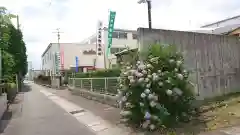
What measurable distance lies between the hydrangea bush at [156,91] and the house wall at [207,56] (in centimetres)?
91

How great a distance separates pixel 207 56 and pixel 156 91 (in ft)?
12.3

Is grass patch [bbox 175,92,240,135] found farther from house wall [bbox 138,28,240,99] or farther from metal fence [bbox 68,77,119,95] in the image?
metal fence [bbox 68,77,119,95]

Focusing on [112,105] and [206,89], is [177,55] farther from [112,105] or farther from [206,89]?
[112,105]

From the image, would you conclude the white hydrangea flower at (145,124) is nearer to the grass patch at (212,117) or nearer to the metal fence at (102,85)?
the grass patch at (212,117)

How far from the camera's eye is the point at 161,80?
742cm

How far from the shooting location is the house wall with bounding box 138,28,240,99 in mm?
9180

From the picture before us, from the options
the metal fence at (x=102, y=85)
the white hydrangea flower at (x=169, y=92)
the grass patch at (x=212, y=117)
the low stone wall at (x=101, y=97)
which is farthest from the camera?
the metal fence at (x=102, y=85)

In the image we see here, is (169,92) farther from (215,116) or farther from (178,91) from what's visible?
(215,116)

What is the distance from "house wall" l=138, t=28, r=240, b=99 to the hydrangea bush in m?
0.91

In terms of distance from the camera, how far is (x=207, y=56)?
33.5ft

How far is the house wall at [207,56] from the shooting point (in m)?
9.18

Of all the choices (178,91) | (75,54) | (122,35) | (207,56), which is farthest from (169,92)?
(75,54)

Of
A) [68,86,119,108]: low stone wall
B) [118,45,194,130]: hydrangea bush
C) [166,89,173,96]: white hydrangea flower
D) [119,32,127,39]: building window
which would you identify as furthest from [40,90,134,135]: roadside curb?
[119,32,127,39]: building window

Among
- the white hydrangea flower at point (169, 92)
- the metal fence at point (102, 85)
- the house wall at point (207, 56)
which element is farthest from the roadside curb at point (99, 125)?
the house wall at point (207, 56)
